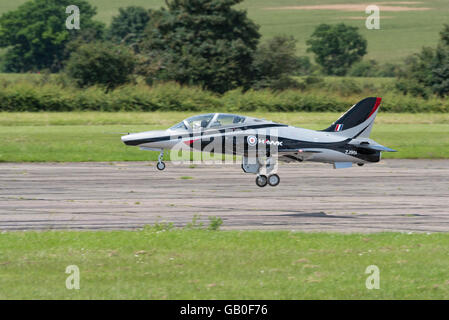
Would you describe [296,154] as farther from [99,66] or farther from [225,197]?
[99,66]

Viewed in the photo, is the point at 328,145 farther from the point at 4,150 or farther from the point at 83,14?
the point at 83,14

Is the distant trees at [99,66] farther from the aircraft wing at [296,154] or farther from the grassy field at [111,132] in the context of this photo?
the aircraft wing at [296,154]

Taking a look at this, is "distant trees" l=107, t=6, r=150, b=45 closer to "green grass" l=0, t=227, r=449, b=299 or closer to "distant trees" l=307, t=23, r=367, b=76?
"distant trees" l=307, t=23, r=367, b=76

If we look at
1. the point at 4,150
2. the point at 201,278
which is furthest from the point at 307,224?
the point at 4,150

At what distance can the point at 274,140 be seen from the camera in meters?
20.5

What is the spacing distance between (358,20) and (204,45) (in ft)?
252

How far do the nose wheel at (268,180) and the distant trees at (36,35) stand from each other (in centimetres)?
9479

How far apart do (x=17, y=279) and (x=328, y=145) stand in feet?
40.4

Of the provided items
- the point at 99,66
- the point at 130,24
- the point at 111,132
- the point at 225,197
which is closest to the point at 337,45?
the point at 130,24

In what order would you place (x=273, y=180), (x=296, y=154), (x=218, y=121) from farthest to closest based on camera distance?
(x=273, y=180)
(x=296, y=154)
(x=218, y=121)

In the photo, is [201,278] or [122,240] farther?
[122,240]

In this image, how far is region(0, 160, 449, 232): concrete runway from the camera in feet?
51.5

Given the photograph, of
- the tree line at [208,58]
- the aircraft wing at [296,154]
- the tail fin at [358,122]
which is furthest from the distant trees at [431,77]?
the aircraft wing at [296,154]

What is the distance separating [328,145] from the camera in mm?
20594
